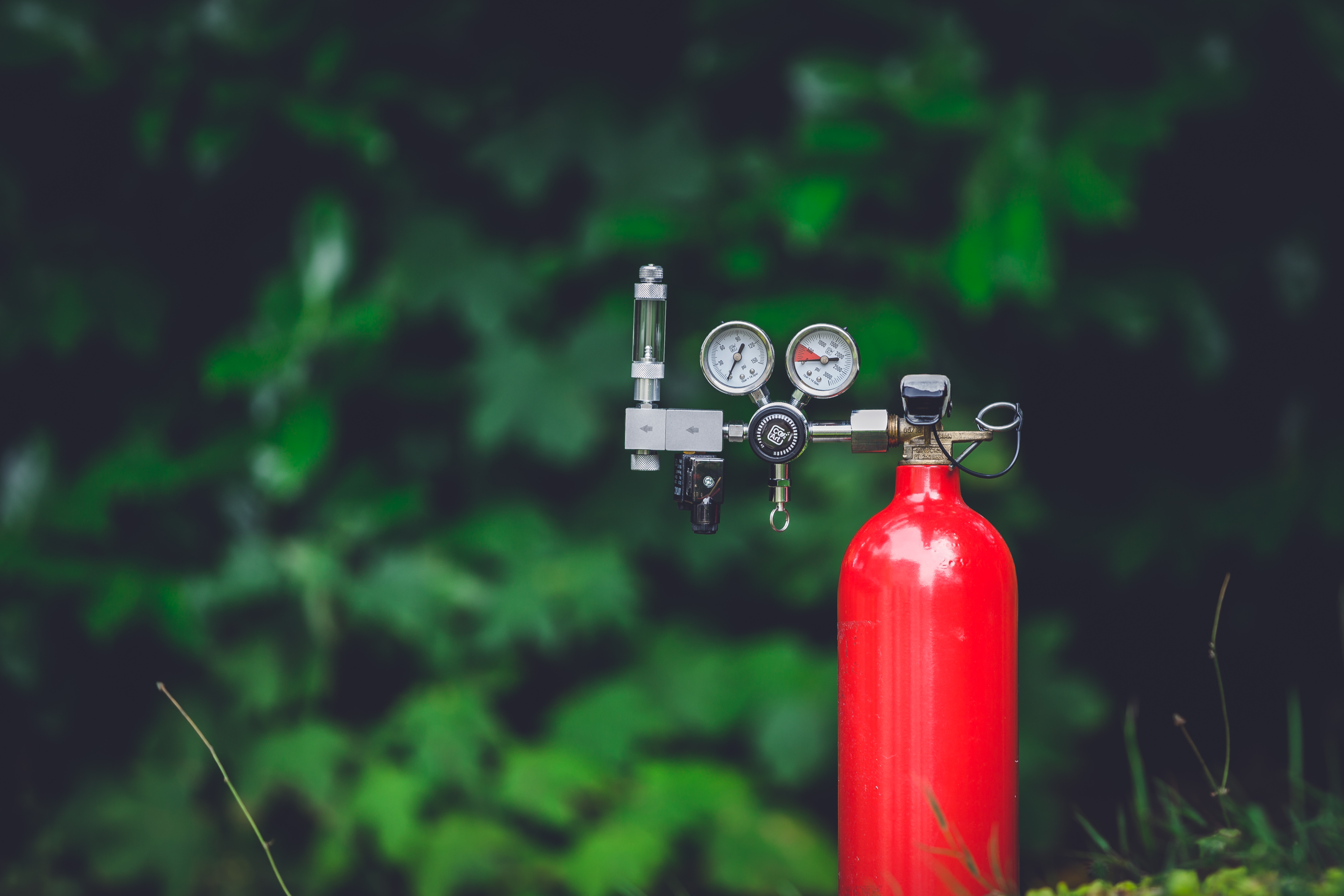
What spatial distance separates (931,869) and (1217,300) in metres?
1.92

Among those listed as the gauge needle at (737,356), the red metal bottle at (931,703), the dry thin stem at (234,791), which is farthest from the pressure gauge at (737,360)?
the dry thin stem at (234,791)

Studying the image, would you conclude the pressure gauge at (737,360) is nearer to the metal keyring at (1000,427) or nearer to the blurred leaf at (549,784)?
the metal keyring at (1000,427)

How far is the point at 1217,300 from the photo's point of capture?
2.66 meters

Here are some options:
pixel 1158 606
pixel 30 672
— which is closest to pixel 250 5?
pixel 30 672

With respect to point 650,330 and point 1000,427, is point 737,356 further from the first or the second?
point 1000,427

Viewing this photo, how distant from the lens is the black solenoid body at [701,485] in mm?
1475

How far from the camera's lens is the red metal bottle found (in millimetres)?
1364

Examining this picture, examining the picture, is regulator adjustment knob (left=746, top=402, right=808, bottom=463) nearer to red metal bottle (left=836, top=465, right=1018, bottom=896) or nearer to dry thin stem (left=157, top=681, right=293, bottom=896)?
red metal bottle (left=836, top=465, right=1018, bottom=896)

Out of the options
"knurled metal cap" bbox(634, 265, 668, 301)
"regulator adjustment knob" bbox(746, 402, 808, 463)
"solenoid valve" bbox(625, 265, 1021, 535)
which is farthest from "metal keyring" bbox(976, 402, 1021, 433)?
"knurled metal cap" bbox(634, 265, 668, 301)

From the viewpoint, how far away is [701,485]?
4.85 ft

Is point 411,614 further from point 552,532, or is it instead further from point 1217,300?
point 1217,300

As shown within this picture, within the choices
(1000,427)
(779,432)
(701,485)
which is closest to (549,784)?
(701,485)

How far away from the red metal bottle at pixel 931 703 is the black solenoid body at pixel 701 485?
215 mm

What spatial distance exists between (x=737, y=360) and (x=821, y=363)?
12 centimetres
